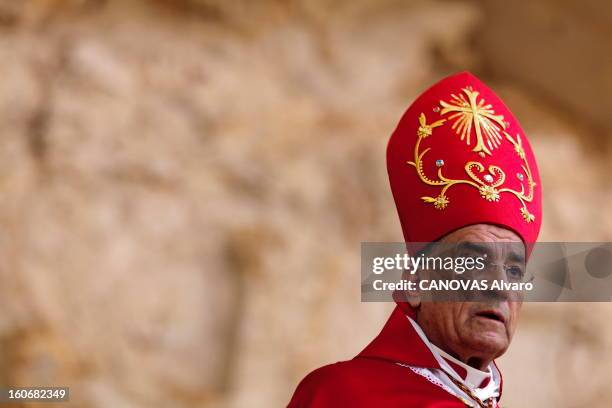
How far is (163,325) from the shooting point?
12.7 feet

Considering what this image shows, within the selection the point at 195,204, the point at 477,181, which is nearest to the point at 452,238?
the point at 477,181

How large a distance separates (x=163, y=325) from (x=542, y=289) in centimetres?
127

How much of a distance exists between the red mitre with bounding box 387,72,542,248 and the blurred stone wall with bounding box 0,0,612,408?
1.84m

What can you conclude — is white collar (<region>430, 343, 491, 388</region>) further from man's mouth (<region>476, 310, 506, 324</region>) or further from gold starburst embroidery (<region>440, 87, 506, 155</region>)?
gold starburst embroidery (<region>440, 87, 506, 155</region>)

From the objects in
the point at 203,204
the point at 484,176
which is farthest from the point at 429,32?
the point at 484,176

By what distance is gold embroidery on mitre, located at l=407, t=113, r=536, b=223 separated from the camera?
209 centimetres

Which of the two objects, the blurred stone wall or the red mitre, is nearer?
the red mitre

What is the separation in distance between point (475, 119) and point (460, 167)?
0.35 feet

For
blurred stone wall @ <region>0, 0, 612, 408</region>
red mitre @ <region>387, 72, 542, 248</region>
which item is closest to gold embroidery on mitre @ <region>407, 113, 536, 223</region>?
red mitre @ <region>387, 72, 542, 248</region>

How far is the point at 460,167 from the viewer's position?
2.12 metres

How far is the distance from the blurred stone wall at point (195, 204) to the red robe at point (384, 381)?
182 cm

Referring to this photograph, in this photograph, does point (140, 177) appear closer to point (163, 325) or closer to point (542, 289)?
point (163, 325)

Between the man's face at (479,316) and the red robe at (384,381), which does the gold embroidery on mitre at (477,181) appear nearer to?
the man's face at (479,316)

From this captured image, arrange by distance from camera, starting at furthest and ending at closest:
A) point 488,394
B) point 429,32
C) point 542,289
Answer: point 429,32 < point 542,289 < point 488,394
